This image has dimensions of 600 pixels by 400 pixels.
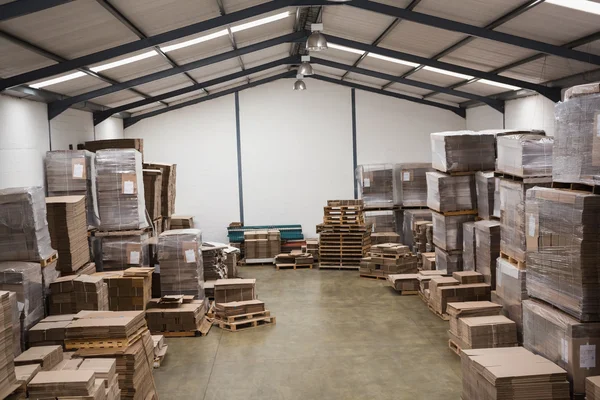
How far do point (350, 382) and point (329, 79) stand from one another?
12549 millimetres

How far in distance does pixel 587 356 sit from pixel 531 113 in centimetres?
919

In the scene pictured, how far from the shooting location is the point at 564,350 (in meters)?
5.68

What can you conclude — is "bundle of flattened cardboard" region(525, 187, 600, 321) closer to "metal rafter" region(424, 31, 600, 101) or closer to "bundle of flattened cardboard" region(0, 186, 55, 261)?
"metal rafter" region(424, 31, 600, 101)

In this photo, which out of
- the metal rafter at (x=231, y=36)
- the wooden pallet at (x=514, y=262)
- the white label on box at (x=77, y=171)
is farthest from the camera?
the white label on box at (x=77, y=171)

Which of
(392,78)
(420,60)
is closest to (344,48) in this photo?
(420,60)

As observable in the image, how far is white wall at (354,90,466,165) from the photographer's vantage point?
18625mm

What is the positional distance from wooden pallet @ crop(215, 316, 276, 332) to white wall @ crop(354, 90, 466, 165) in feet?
29.8

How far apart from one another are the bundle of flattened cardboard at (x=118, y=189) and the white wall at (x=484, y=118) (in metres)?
10.3

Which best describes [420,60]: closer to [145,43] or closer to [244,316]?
[145,43]

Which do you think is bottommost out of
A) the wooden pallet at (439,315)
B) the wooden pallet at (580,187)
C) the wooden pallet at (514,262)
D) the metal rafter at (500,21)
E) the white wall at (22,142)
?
the wooden pallet at (439,315)

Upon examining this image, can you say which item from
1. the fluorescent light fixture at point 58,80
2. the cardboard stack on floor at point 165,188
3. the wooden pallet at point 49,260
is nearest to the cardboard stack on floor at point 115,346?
the wooden pallet at point 49,260

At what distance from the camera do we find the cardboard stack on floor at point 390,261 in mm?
13930

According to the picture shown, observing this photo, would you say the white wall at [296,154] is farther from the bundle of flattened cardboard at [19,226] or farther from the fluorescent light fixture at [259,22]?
the bundle of flattened cardboard at [19,226]

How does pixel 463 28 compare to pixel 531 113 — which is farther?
pixel 531 113
